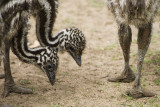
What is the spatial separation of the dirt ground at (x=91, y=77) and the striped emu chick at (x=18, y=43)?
326 millimetres

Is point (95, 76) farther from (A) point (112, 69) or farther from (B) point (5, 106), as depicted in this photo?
(B) point (5, 106)

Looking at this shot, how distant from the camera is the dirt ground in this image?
545 cm

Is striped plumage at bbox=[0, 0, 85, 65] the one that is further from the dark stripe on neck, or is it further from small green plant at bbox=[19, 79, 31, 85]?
small green plant at bbox=[19, 79, 31, 85]

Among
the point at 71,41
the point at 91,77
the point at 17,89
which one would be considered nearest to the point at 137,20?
the point at 71,41

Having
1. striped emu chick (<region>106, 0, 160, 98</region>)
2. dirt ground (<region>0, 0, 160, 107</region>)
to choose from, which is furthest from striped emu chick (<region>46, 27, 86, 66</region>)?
striped emu chick (<region>106, 0, 160, 98</region>)

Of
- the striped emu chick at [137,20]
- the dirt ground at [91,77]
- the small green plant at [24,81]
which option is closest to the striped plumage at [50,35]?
the dirt ground at [91,77]

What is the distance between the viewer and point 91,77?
6797 mm

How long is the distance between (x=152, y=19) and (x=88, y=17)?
19.5 feet

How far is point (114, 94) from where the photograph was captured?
A: 5.77m

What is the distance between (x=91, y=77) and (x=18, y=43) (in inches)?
71.6

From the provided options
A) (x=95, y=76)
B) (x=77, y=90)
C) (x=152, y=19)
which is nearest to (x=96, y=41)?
(x=95, y=76)

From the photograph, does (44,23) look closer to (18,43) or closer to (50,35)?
(50,35)

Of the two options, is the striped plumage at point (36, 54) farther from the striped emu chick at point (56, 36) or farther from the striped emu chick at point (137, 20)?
the striped emu chick at point (137, 20)

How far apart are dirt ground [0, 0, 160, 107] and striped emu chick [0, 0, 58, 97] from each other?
326 millimetres
